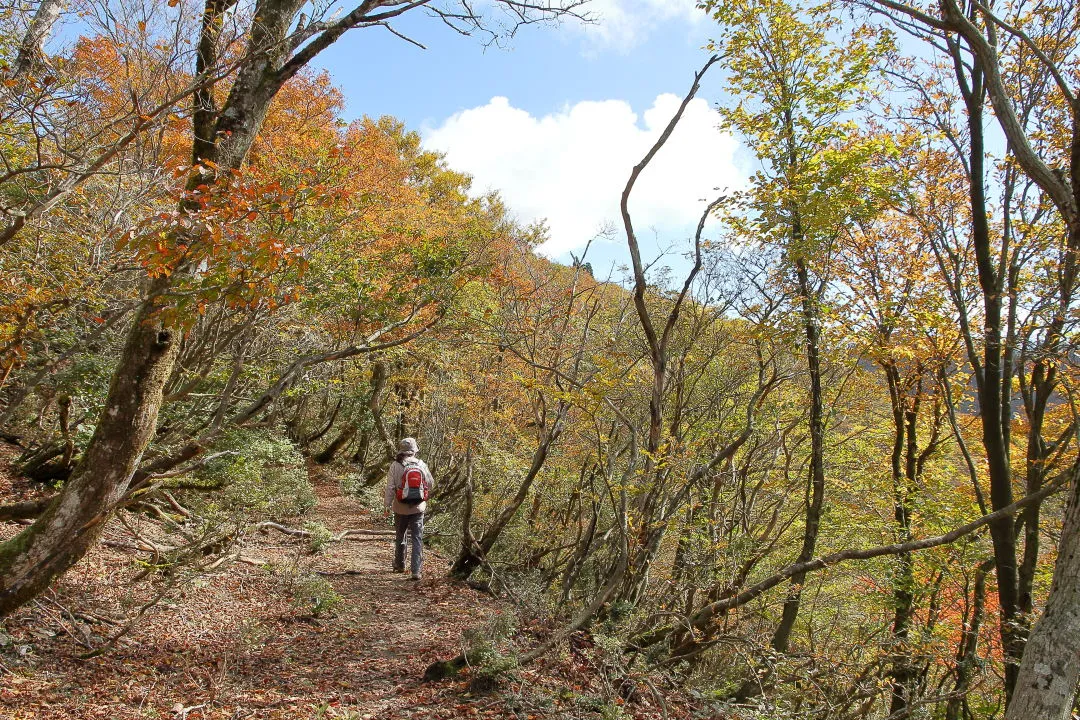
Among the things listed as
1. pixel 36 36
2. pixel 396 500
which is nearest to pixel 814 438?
pixel 396 500

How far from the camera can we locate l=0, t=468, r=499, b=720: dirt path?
391 centimetres

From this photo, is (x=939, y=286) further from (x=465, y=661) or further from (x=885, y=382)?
(x=465, y=661)

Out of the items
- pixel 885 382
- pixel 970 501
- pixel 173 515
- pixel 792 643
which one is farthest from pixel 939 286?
pixel 173 515

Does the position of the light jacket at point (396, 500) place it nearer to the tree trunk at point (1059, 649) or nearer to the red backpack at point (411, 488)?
the red backpack at point (411, 488)

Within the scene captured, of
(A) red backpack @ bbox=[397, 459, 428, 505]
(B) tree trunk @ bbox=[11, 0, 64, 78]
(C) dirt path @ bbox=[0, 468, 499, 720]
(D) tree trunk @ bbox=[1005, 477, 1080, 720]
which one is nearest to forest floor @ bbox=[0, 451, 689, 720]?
(C) dirt path @ bbox=[0, 468, 499, 720]

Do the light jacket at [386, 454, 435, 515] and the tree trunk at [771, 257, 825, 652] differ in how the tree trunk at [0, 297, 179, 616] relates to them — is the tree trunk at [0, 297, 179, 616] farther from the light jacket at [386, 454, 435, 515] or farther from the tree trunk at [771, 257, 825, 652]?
the tree trunk at [771, 257, 825, 652]

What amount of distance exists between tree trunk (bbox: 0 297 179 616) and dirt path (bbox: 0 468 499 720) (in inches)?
26.6

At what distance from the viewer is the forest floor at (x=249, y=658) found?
397 centimetres

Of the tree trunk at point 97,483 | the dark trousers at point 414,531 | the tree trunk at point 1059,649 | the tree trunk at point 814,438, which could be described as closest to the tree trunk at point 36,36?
the tree trunk at point 97,483

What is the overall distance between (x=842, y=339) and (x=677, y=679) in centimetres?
506

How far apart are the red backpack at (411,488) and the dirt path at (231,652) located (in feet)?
3.88

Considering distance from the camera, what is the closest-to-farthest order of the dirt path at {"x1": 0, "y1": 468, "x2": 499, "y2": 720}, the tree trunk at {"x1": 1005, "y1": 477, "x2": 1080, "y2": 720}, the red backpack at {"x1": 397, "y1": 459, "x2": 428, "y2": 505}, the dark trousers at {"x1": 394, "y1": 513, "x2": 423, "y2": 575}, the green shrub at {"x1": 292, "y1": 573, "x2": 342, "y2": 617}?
the tree trunk at {"x1": 1005, "y1": 477, "x2": 1080, "y2": 720}
the dirt path at {"x1": 0, "y1": 468, "x2": 499, "y2": 720}
the green shrub at {"x1": 292, "y1": 573, "x2": 342, "y2": 617}
the red backpack at {"x1": 397, "y1": 459, "x2": 428, "y2": 505}
the dark trousers at {"x1": 394, "y1": 513, "x2": 423, "y2": 575}

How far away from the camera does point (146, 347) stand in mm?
3930

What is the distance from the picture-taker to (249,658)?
4.92 m
